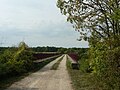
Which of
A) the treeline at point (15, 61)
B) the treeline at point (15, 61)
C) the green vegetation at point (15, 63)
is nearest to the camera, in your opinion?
the green vegetation at point (15, 63)

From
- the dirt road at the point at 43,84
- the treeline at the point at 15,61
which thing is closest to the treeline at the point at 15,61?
the treeline at the point at 15,61

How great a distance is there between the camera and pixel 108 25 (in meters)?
25.6

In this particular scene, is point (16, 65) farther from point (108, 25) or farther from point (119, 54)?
point (119, 54)

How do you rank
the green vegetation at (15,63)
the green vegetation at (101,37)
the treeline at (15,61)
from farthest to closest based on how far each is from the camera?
the treeline at (15,61) → the green vegetation at (15,63) → the green vegetation at (101,37)

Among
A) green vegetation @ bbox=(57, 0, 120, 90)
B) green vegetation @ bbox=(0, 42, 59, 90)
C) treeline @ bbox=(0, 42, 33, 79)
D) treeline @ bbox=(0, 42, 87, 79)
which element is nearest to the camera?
green vegetation @ bbox=(57, 0, 120, 90)

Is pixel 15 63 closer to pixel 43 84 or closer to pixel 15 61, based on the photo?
pixel 15 61

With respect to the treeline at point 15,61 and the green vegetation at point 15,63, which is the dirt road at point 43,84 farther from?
the treeline at point 15,61

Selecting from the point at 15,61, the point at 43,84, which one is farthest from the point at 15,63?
the point at 43,84

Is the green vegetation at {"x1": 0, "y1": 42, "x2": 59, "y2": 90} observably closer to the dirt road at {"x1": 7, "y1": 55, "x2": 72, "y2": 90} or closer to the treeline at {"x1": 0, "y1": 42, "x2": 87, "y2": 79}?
the treeline at {"x1": 0, "y1": 42, "x2": 87, "y2": 79}

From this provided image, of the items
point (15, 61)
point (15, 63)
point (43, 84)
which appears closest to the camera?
point (43, 84)

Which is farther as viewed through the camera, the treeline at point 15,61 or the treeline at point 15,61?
the treeline at point 15,61

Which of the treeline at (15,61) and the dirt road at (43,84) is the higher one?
the treeline at (15,61)

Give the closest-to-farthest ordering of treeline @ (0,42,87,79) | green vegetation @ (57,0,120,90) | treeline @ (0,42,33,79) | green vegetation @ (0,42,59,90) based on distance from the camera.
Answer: green vegetation @ (57,0,120,90)
green vegetation @ (0,42,59,90)
treeline @ (0,42,33,79)
treeline @ (0,42,87,79)

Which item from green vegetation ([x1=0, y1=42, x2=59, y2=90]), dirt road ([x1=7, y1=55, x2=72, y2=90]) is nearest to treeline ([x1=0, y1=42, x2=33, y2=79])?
green vegetation ([x1=0, y1=42, x2=59, y2=90])
